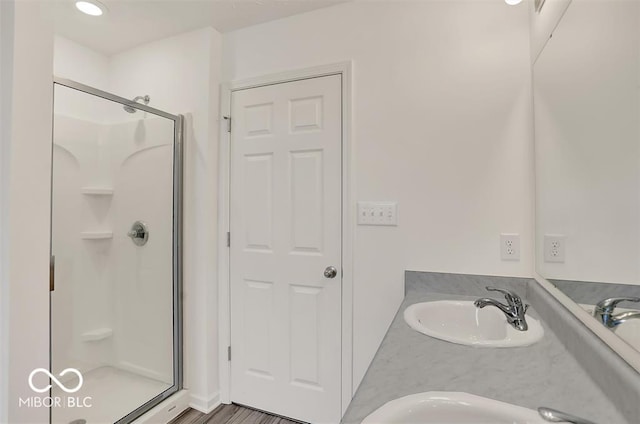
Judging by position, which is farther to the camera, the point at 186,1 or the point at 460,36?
the point at 186,1

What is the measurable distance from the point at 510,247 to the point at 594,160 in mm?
690

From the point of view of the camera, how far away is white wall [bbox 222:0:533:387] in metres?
1.49

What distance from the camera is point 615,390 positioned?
65cm

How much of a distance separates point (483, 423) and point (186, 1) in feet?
7.46

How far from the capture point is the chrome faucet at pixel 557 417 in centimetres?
57

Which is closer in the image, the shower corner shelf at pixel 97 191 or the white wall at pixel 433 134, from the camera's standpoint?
the white wall at pixel 433 134

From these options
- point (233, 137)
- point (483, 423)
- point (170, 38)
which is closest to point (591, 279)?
point (483, 423)

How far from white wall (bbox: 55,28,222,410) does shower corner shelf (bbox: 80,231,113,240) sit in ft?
1.86

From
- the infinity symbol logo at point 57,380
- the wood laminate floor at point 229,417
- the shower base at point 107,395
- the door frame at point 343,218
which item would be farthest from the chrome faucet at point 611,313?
the shower base at point 107,395

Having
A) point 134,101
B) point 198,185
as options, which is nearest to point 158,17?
point 134,101

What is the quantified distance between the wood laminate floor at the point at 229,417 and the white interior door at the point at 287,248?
44 mm

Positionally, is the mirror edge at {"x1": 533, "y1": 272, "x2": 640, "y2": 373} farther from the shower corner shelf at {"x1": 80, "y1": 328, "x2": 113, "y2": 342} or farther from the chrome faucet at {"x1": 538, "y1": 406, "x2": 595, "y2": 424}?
the shower corner shelf at {"x1": 80, "y1": 328, "x2": 113, "y2": 342}

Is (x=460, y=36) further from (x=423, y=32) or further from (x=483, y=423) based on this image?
(x=483, y=423)

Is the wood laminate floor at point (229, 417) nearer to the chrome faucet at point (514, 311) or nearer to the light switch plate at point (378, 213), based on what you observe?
the light switch plate at point (378, 213)
